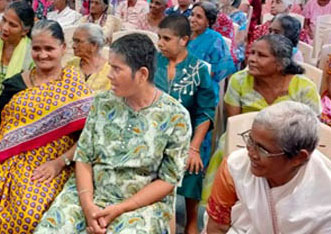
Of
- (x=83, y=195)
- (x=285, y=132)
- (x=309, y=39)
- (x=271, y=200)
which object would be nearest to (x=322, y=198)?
(x=271, y=200)

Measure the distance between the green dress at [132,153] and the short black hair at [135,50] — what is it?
148 mm

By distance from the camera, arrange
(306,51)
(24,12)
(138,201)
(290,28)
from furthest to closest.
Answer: (306,51) → (290,28) → (24,12) → (138,201)

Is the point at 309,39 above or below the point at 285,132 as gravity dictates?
below

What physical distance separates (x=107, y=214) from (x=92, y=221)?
56 millimetres

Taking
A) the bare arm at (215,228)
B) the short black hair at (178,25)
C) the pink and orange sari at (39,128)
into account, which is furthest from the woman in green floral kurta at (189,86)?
the bare arm at (215,228)

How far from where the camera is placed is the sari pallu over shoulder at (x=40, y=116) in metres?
2.06

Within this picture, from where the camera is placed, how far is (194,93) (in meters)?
2.53

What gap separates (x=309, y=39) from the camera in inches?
191

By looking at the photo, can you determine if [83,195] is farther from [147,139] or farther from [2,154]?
[2,154]

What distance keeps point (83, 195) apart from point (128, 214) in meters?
0.18

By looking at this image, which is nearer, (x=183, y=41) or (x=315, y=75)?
(x=183, y=41)

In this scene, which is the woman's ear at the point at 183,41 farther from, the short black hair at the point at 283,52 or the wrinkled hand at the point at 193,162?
the wrinkled hand at the point at 193,162

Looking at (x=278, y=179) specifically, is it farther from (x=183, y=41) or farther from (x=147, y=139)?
(x=183, y=41)

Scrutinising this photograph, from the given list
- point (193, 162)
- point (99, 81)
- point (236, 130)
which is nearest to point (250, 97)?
point (193, 162)
